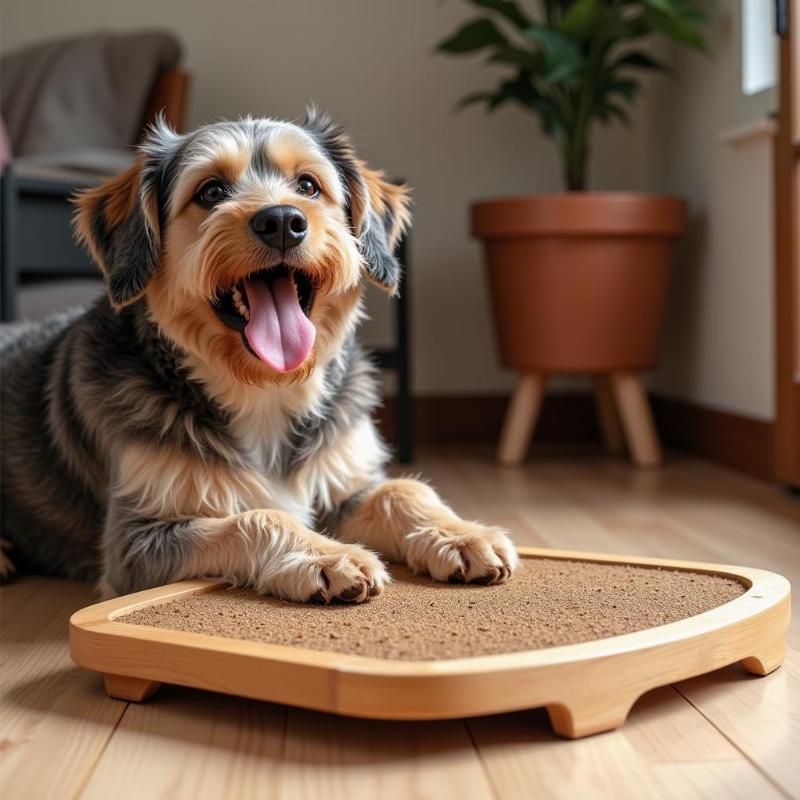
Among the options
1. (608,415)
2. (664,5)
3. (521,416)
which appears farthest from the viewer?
(608,415)

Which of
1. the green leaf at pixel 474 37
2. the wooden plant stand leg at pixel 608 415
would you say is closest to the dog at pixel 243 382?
the green leaf at pixel 474 37

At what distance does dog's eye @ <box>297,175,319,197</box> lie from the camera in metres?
1.86

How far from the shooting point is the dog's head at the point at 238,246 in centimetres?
169

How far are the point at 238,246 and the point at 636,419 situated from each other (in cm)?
222

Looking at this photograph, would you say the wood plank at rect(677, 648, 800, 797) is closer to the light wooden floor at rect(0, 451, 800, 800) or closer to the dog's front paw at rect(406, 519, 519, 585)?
the light wooden floor at rect(0, 451, 800, 800)

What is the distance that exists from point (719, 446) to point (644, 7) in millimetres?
1394

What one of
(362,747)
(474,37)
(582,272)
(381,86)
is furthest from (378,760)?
(381,86)

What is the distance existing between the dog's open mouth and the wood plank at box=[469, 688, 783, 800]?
702 mm

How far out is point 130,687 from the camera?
4.71 feet

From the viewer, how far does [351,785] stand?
3.79 feet

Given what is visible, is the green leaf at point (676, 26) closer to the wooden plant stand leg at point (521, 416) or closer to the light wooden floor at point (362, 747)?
the wooden plant stand leg at point (521, 416)

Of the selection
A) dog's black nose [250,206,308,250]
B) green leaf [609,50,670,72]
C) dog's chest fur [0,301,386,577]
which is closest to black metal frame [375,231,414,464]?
green leaf [609,50,670,72]

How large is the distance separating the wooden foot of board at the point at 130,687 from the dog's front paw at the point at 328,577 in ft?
0.80

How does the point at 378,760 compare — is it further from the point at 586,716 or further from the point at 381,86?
the point at 381,86
